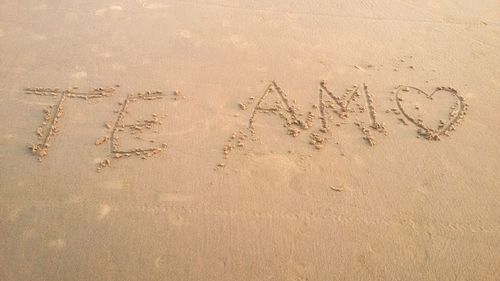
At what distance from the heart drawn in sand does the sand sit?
1 cm

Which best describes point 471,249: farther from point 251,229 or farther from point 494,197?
point 251,229

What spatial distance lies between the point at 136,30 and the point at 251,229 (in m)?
2.56

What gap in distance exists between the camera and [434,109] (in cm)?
359

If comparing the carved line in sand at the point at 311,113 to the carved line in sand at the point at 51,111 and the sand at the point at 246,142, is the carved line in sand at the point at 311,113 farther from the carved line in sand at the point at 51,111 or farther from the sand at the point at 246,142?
the carved line in sand at the point at 51,111

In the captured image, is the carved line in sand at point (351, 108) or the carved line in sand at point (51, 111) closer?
the carved line in sand at point (51, 111)

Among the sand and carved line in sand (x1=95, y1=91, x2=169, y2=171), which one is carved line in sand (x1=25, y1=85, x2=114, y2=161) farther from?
carved line in sand (x1=95, y1=91, x2=169, y2=171)

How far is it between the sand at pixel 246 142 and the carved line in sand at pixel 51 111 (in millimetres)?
15

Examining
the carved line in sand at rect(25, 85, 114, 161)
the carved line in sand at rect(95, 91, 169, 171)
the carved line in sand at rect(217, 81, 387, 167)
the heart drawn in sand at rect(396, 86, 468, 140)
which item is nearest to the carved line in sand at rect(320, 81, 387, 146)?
the carved line in sand at rect(217, 81, 387, 167)

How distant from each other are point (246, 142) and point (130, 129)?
89 centimetres

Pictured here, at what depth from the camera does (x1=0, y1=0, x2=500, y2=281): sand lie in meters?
2.57

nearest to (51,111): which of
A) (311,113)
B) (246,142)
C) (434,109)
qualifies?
(246,142)

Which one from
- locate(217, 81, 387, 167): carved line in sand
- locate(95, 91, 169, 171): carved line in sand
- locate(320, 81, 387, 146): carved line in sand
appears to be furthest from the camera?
locate(320, 81, 387, 146): carved line in sand

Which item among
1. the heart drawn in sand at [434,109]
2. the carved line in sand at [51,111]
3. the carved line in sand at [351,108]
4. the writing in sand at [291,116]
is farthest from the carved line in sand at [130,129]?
the heart drawn in sand at [434,109]

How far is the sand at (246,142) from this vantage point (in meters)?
2.57
